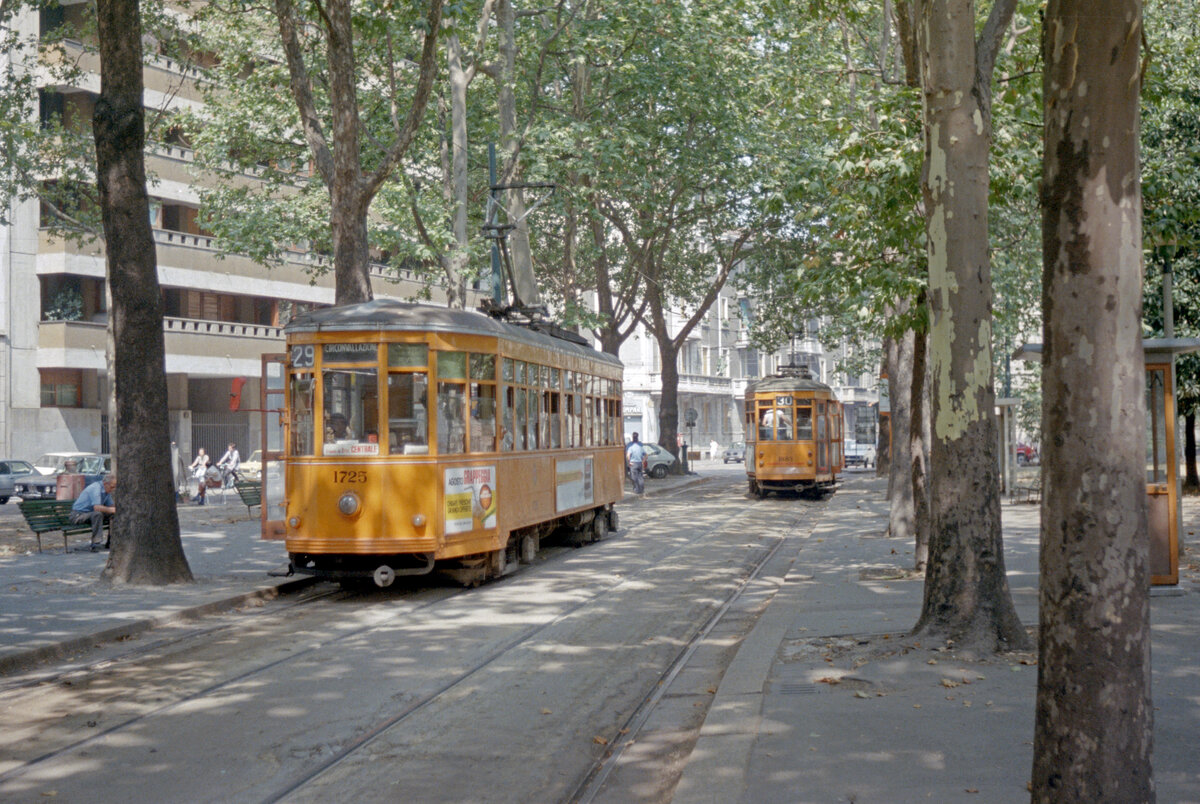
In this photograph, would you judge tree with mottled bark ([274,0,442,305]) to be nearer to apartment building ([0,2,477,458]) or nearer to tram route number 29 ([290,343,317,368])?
tram route number 29 ([290,343,317,368])

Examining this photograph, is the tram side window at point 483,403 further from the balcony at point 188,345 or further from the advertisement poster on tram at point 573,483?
the balcony at point 188,345

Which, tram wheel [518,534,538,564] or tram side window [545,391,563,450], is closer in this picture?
tram wheel [518,534,538,564]

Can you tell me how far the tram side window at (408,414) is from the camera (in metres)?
14.1

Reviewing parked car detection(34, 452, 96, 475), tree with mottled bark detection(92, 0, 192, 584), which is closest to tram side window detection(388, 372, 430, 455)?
tree with mottled bark detection(92, 0, 192, 584)

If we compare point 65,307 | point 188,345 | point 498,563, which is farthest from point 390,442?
point 188,345

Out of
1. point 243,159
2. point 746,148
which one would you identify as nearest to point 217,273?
point 243,159

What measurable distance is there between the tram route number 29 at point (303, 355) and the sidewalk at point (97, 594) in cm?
261

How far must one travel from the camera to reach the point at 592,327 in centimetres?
3306

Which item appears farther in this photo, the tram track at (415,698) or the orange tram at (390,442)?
the orange tram at (390,442)

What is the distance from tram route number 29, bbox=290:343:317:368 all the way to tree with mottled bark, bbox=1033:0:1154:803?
35.9 feet

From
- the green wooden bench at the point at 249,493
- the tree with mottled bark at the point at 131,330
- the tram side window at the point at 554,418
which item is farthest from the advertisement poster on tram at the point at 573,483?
the green wooden bench at the point at 249,493

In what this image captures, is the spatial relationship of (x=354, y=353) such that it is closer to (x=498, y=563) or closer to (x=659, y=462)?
(x=498, y=563)

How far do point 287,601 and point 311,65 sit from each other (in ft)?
63.7

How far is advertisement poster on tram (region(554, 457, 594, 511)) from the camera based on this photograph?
1878 cm
